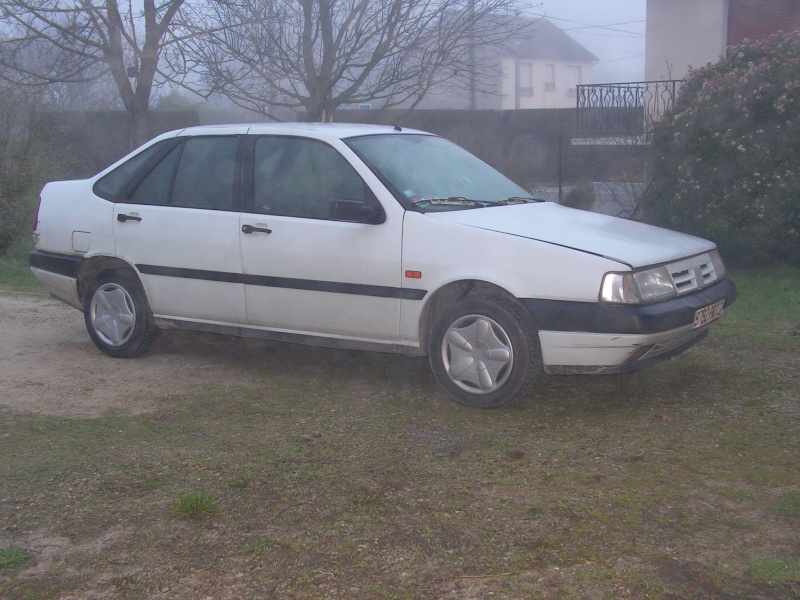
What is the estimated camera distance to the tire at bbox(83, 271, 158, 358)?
20.7 ft

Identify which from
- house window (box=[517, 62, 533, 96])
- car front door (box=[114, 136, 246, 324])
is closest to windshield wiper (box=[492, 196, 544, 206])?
car front door (box=[114, 136, 246, 324])

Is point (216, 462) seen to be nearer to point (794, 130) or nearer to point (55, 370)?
point (55, 370)

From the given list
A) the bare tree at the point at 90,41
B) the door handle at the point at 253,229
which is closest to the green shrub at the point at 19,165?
the bare tree at the point at 90,41

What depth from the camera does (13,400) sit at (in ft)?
18.0

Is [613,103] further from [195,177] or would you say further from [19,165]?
[195,177]

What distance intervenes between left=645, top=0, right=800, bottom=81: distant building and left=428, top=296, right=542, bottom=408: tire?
11.4 meters

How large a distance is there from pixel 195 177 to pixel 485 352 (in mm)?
2476

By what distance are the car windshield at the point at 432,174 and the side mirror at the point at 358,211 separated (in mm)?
182

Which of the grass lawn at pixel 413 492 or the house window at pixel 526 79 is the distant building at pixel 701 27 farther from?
the house window at pixel 526 79

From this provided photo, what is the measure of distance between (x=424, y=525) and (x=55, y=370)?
3.67 meters

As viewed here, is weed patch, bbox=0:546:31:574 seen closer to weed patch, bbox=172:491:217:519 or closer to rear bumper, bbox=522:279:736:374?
weed patch, bbox=172:491:217:519

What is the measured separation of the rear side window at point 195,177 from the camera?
597 cm

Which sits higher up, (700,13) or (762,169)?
(700,13)

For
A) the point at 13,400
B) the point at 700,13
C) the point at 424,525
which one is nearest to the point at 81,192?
the point at 13,400
